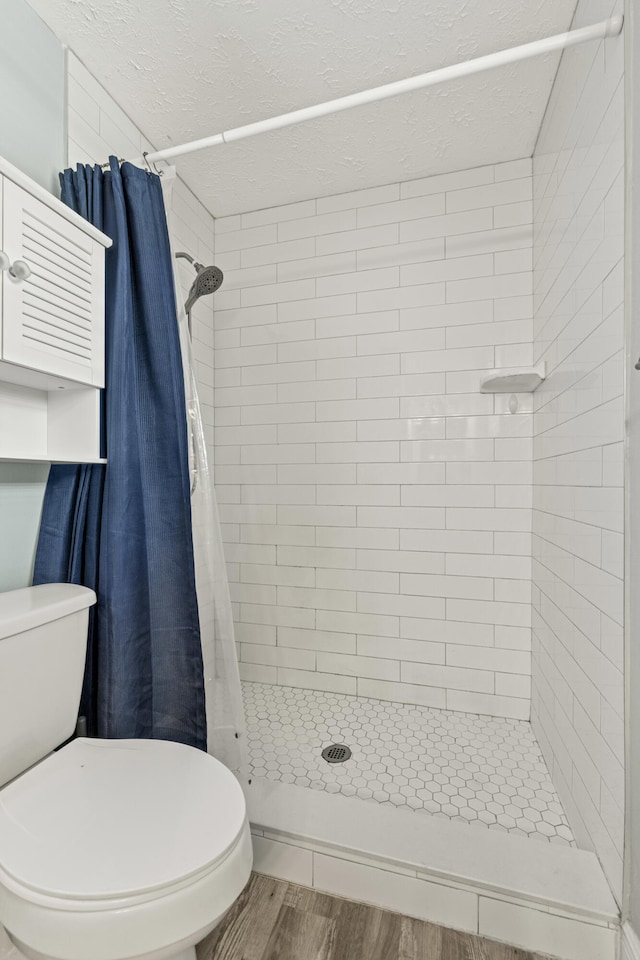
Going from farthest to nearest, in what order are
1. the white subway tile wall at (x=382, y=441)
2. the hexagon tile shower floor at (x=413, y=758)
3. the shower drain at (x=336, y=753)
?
the white subway tile wall at (x=382, y=441), the shower drain at (x=336, y=753), the hexagon tile shower floor at (x=413, y=758)

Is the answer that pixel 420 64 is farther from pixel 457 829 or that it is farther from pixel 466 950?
pixel 466 950

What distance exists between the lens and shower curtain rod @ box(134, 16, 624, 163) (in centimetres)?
113

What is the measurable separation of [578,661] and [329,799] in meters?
0.85

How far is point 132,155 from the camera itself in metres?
1.85

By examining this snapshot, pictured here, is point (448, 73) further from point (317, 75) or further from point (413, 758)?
point (413, 758)

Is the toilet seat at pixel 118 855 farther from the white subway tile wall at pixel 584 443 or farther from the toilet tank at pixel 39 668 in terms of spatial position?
the white subway tile wall at pixel 584 443

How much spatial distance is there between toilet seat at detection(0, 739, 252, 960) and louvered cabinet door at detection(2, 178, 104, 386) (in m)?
0.96

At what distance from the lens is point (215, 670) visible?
1.55 m

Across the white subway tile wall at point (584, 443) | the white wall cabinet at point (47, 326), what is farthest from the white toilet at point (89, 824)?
the white subway tile wall at point (584, 443)

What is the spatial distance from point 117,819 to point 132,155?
2.14 meters

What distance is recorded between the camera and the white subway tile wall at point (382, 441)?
207 centimetres

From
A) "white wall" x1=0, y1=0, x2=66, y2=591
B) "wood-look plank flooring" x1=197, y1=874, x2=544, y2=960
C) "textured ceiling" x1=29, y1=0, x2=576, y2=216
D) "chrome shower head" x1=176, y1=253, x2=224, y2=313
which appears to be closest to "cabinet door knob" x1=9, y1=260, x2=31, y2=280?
"white wall" x1=0, y1=0, x2=66, y2=591

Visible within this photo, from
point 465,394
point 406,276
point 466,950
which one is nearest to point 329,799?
point 466,950

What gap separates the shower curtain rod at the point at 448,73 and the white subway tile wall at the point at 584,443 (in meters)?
0.06
